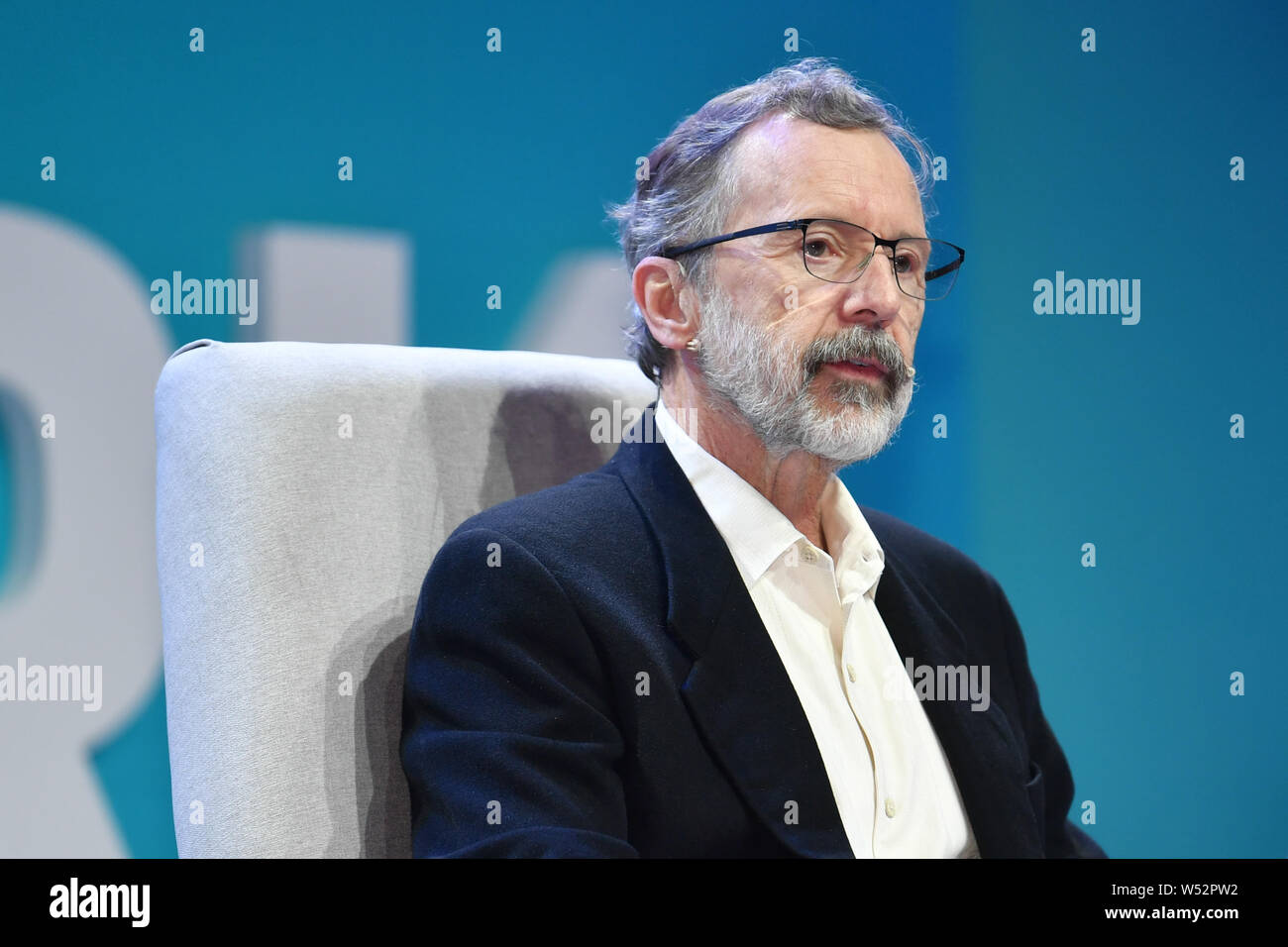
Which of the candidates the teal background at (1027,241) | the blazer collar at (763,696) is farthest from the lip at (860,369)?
the teal background at (1027,241)

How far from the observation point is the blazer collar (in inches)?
41.4

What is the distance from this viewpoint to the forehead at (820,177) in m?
1.24

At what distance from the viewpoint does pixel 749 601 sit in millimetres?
1148

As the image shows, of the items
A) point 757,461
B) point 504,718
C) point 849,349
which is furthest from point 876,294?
point 504,718

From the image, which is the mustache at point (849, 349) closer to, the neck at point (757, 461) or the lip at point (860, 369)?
the lip at point (860, 369)

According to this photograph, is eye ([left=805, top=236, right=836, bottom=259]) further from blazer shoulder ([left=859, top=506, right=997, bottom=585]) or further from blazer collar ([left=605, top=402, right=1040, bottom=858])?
blazer shoulder ([left=859, top=506, right=997, bottom=585])

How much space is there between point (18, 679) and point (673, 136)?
1.39 m

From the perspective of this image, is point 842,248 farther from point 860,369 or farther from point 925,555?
point 925,555

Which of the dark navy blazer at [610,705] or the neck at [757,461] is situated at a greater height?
the neck at [757,461]

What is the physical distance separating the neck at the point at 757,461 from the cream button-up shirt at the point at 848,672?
2.3 inches

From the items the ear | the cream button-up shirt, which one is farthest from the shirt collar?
the ear

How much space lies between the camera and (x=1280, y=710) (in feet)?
6.55
